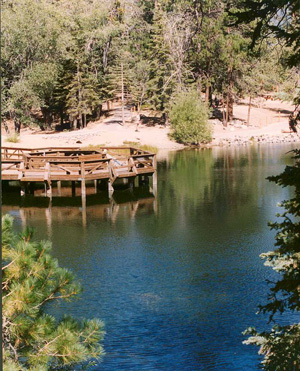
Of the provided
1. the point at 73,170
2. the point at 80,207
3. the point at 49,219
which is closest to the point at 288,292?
the point at 49,219

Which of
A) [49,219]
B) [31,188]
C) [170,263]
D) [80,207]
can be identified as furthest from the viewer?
[31,188]

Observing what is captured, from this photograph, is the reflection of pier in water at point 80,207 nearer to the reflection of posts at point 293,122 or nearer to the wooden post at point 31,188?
the wooden post at point 31,188

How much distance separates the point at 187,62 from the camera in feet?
240

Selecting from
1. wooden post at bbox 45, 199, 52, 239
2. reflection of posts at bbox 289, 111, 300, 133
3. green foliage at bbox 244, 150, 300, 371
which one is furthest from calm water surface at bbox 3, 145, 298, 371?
reflection of posts at bbox 289, 111, 300, 133

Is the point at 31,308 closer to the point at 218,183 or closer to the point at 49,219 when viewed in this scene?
the point at 49,219

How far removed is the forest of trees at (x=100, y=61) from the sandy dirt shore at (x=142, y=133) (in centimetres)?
251

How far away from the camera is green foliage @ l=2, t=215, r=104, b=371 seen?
7324 millimetres

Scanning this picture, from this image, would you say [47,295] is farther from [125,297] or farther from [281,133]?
[281,133]

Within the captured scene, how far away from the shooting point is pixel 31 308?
7.38 metres

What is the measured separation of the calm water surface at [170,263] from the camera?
1439cm

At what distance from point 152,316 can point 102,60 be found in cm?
6574

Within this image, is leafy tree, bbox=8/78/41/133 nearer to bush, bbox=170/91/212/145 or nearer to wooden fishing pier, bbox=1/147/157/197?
bush, bbox=170/91/212/145

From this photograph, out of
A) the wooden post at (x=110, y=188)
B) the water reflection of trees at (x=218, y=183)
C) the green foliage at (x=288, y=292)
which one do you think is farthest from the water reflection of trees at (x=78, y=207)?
the green foliage at (x=288, y=292)

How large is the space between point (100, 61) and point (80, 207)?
1820 inches
